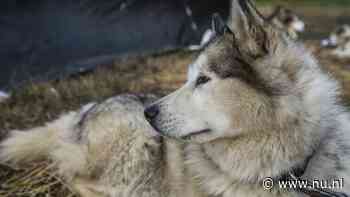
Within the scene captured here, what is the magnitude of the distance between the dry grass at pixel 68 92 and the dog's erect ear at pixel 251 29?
3.44 ft

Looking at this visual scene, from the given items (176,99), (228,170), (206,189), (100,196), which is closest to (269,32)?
(176,99)

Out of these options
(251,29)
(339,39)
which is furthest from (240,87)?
(339,39)

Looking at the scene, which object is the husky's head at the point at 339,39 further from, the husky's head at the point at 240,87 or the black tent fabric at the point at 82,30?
the husky's head at the point at 240,87

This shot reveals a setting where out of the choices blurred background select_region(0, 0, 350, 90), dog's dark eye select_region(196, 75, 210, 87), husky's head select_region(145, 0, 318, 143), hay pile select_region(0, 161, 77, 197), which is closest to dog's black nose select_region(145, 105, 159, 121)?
husky's head select_region(145, 0, 318, 143)

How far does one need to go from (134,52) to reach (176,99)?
451 centimetres

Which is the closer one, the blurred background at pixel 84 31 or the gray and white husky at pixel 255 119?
the gray and white husky at pixel 255 119

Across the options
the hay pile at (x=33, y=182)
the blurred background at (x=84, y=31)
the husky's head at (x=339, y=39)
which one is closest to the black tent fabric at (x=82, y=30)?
the blurred background at (x=84, y=31)

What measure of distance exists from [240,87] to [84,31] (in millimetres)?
4266

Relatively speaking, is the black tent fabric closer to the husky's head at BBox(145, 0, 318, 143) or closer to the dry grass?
the dry grass

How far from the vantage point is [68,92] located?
15.4ft

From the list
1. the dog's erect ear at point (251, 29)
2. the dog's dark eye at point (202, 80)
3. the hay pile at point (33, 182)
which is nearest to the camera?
the dog's erect ear at point (251, 29)

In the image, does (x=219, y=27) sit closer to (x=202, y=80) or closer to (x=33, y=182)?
(x=202, y=80)

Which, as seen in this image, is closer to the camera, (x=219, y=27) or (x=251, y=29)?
A: (x=251, y=29)

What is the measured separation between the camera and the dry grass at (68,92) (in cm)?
308
